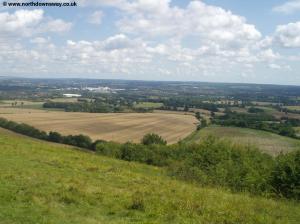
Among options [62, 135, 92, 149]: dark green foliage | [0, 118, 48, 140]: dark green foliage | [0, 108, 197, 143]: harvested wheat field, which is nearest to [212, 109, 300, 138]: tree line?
[0, 108, 197, 143]: harvested wheat field

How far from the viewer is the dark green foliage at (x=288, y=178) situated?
16.1 meters

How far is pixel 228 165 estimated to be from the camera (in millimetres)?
23516

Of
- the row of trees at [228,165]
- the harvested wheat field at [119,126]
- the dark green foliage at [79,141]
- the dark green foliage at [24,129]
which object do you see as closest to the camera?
the row of trees at [228,165]

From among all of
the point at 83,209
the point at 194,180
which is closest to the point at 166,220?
the point at 83,209


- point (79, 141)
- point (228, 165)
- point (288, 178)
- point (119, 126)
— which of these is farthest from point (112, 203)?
point (119, 126)

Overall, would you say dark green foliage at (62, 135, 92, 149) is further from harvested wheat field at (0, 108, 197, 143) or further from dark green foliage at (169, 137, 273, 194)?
dark green foliage at (169, 137, 273, 194)

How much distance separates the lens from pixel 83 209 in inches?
424

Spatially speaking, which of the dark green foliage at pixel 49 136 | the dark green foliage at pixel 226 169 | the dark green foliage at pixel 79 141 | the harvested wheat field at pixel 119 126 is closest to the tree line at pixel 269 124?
the harvested wheat field at pixel 119 126

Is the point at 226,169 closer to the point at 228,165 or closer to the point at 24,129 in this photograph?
the point at 228,165

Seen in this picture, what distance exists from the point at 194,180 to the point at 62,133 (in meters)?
53.9

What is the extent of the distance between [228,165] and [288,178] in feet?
22.9

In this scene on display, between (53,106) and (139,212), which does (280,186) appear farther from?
(53,106)

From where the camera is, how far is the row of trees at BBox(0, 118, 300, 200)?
1677 centimetres

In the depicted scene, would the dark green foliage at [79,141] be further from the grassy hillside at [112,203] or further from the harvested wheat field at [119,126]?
the grassy hillside at [112,203]
